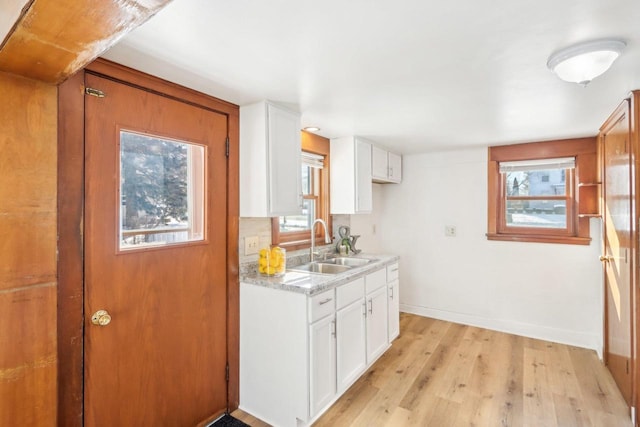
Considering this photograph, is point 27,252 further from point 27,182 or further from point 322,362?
point 322,362

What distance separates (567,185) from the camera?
333 centimetres

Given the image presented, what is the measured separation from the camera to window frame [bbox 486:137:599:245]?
124 inches

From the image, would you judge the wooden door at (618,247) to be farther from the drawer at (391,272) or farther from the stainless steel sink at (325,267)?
the stainless steel sink at (325,267)

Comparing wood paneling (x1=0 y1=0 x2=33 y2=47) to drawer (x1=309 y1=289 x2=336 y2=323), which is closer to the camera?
wood paneling (x1=0 y1=0 x2=33 y2=47)

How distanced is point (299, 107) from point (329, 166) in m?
1.06

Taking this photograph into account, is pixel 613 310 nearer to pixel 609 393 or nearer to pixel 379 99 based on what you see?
pixel 609 393

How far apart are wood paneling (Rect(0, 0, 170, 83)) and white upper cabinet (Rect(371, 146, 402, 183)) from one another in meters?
2.77

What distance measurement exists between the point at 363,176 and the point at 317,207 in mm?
570

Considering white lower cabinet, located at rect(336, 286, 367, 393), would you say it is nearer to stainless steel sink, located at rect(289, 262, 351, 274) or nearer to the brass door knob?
stainless steel sink, located at rect(289, 262, 351, 274)

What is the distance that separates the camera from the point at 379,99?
6.79 ft

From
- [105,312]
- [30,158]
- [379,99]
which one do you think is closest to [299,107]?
[379,99]

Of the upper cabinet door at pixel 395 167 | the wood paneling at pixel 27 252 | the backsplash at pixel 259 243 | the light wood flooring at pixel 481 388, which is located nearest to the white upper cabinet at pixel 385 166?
the upper cabinet door at pixel 395 167

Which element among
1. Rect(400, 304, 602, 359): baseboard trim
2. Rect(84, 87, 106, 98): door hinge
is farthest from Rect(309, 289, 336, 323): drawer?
Rect(400, 304, 602, 359): baseboard trim

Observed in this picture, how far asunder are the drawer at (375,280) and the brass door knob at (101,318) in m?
1.79
